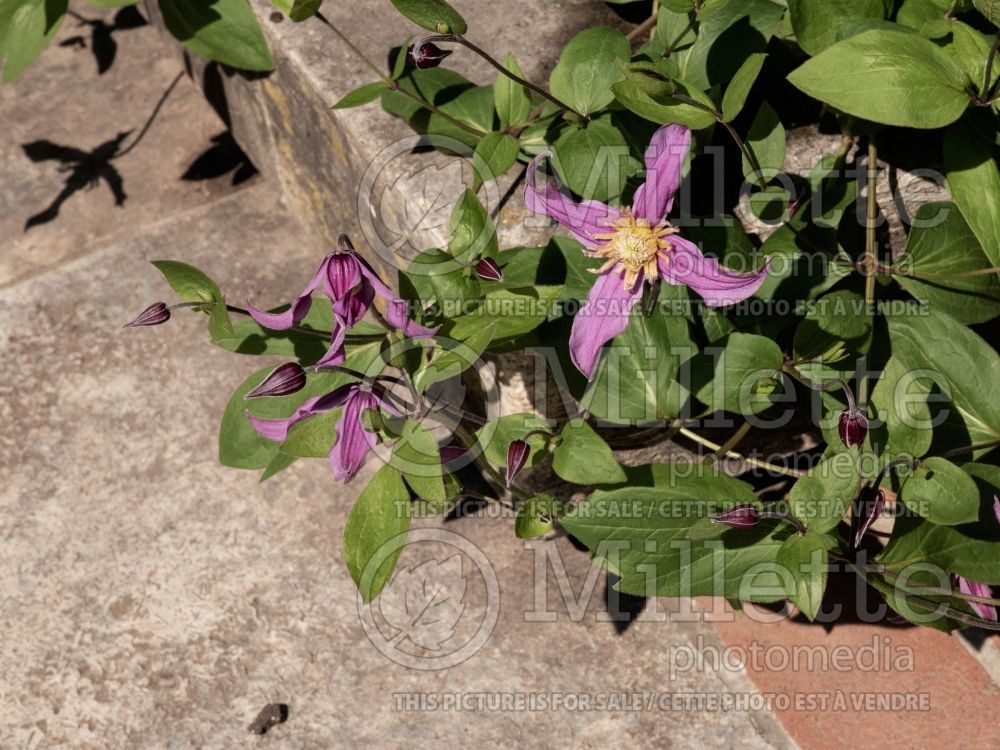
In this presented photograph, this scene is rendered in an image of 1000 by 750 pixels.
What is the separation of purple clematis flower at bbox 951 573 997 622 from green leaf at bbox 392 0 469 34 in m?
1.13

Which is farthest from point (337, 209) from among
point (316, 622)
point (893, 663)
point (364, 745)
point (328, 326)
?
point (893, 663)

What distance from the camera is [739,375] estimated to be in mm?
1733

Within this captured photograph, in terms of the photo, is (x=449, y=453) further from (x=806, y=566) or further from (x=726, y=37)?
(x=726, y=37)

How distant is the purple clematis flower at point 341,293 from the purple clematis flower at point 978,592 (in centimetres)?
99

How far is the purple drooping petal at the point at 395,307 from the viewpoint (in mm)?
1462

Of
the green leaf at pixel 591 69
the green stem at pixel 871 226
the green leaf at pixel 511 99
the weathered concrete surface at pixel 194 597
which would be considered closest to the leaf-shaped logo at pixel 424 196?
the green leaf at pixel 511 99

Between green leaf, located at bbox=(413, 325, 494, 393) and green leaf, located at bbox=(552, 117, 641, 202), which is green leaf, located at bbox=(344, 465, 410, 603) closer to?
green leaf, located at bbox=(413, 325, 494, 393)

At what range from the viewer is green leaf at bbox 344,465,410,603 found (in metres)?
1.58

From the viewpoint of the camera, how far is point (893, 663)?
75.8 inches

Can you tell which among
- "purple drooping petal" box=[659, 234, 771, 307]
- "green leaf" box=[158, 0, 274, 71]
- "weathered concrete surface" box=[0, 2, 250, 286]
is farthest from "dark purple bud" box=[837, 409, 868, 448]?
"weathered concrete surface" box=[0, 2, 250, 286]

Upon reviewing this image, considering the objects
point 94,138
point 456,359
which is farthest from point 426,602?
point 94,138

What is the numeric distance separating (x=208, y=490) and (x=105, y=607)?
284 mm

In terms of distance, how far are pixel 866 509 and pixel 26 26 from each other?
1821 mm

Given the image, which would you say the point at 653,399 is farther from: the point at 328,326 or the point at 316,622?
the point at 316,622
